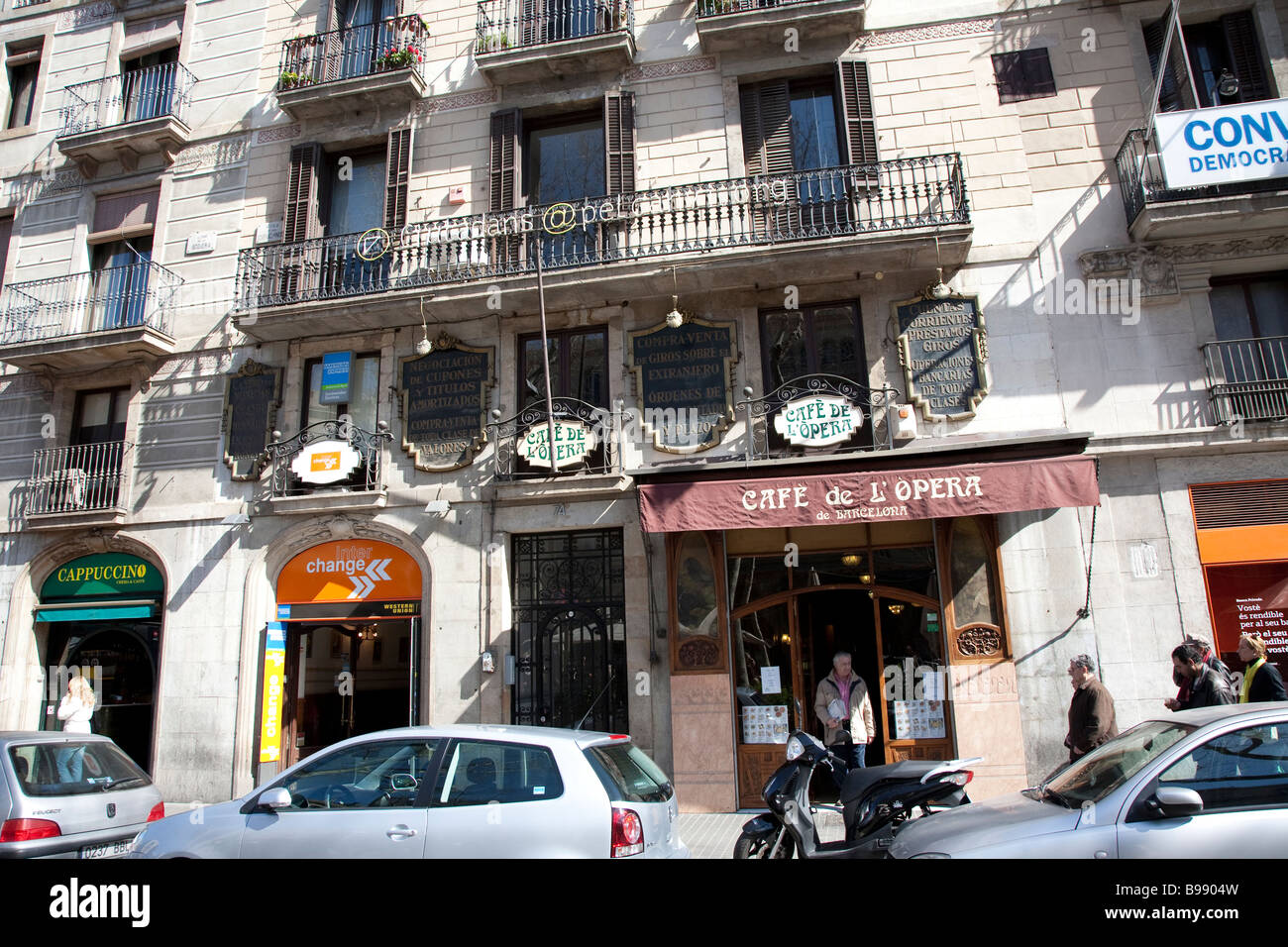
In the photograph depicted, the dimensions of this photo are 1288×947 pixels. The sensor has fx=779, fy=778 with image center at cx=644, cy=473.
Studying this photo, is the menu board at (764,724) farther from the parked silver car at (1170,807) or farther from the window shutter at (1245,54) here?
the window shutter at (1245,54)

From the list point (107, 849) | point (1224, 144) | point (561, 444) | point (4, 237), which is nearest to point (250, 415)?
point (561, 444)

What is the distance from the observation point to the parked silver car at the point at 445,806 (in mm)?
5023

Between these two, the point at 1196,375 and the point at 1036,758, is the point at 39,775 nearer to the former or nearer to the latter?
the point at 1036,758

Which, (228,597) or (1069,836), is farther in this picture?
(228,597)

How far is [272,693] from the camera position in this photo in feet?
41.4

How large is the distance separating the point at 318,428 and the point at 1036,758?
1192 centimetres

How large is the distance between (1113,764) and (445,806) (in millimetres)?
4276

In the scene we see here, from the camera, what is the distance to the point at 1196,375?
35.4 ft

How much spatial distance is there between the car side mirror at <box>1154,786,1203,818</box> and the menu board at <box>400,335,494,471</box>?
10144mm

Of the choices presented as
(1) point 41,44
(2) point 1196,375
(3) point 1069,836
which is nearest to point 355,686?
(3) point 1069,836

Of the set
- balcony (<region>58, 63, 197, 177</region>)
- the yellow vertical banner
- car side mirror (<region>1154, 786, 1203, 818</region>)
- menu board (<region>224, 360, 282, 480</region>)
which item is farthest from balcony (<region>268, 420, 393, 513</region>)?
car side mirror (<region>1154, 786, 1203, 818</region>)

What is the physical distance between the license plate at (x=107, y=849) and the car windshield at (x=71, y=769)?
1.60 ft

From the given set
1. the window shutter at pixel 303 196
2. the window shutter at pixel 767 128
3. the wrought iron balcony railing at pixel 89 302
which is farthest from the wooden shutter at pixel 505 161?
the wrought iron balcony railing at pixel 89 302
